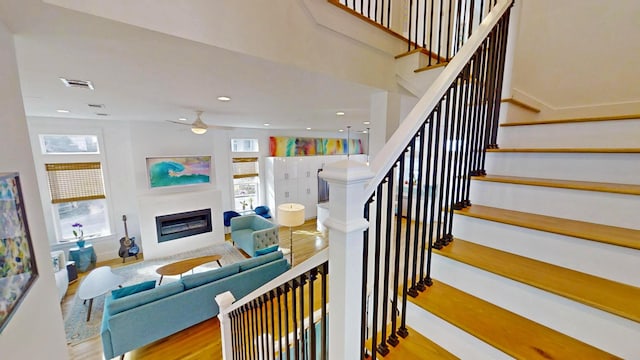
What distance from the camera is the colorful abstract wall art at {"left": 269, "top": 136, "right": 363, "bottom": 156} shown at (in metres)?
7.73

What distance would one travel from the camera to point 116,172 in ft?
18.1

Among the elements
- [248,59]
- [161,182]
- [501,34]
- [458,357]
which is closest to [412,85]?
[501,34]

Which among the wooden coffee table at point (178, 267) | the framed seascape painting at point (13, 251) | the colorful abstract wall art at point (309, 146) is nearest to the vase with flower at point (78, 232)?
the wooden coffee table at point (178, 267)

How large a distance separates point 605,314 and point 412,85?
6.25 feet

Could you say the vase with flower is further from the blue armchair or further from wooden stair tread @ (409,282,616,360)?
wooden stair tread @ (409,282,616,360)

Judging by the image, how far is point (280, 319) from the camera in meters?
1.46

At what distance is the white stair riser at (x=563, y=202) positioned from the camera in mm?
1116

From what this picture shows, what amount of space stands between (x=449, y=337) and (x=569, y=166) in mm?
1281

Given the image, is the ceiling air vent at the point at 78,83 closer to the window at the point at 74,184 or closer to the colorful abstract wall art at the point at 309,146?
the window at the point at 74,184

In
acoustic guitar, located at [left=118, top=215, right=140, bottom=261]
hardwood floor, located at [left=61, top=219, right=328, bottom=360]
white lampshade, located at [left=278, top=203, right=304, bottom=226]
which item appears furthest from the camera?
acoustic guitar, located at [left=118, top=215, right=140, bottom=261]

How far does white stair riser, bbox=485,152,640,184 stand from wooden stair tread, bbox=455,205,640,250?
13.7 inches

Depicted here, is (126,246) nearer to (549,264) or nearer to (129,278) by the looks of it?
(129,278)

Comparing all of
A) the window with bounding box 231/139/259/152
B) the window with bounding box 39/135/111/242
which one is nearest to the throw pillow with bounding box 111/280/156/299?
the window with bounding box 39/135/111/242

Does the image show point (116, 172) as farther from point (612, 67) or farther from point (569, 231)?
point (612, 67)
